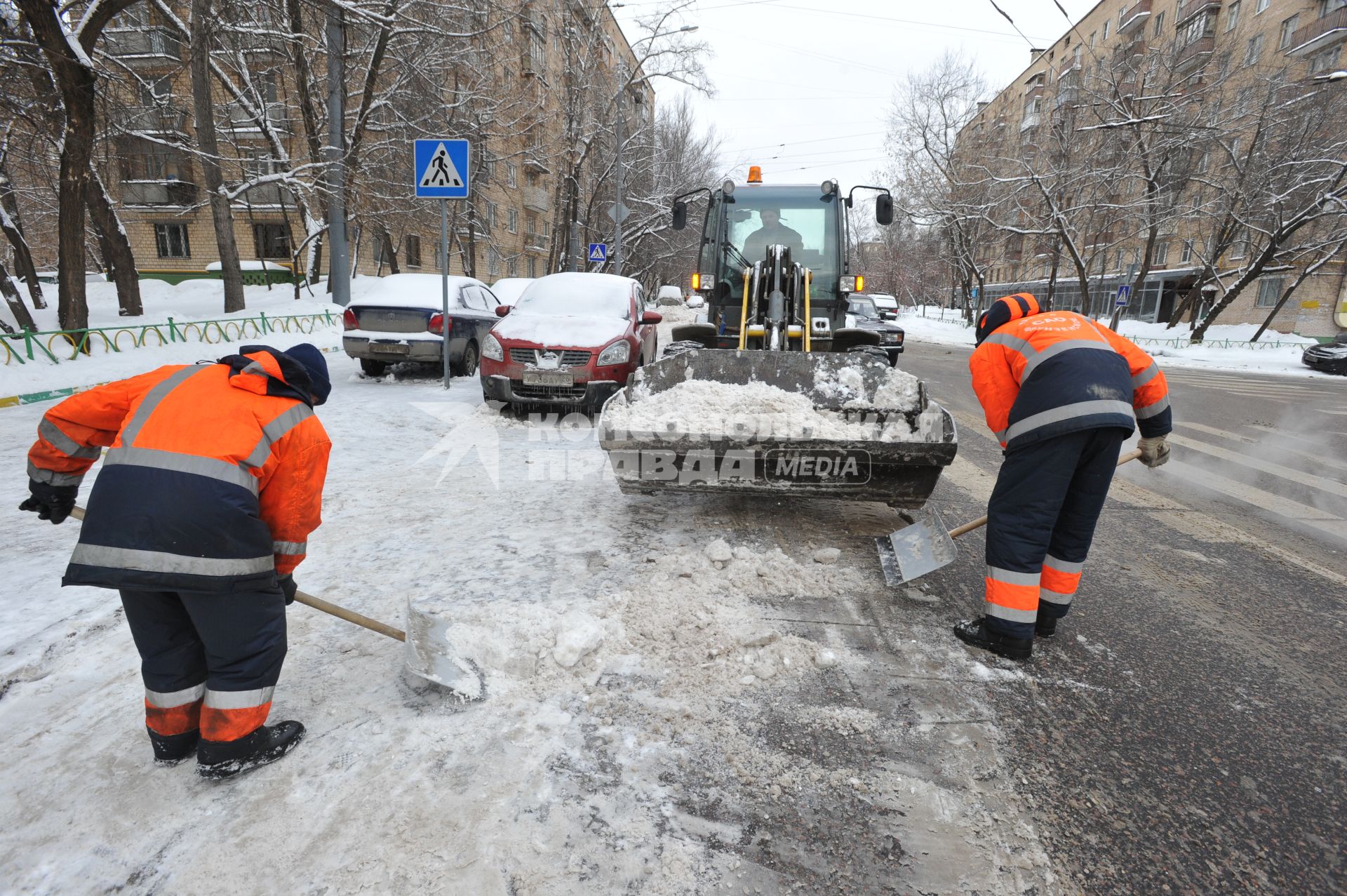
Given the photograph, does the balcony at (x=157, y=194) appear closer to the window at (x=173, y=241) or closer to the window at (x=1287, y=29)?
the window at (x=173, y=241)

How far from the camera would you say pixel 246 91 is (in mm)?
18078

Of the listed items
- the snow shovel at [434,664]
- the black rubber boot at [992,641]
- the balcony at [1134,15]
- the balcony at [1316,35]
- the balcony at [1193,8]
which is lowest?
the black rubber boot at [992,641]

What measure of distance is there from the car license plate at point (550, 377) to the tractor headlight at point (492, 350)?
376mm

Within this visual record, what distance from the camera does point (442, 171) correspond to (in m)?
7.80

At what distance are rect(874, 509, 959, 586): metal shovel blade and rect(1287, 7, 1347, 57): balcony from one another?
118 feet

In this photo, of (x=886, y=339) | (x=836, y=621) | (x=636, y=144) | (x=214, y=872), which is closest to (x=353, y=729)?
(x=214, y=872)

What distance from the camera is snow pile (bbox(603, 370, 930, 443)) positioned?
12.0 feet

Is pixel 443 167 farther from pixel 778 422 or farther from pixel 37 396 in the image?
pixel 778 422

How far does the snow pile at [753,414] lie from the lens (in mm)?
3662

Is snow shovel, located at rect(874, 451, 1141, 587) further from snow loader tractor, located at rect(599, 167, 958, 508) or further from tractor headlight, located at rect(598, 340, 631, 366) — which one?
tractor headlight, located at rect(598, 340, 631, 366)

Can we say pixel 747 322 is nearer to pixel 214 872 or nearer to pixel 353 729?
pixel 353 729

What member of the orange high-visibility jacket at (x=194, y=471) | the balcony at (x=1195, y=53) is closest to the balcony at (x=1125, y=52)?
the balcony at (x=1195, y=53)

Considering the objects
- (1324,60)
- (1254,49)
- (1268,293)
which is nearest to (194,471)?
(1268,293)

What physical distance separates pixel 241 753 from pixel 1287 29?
45968 millimetres
